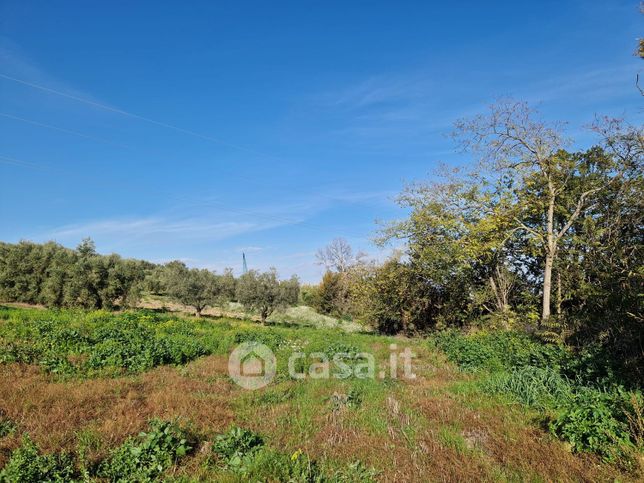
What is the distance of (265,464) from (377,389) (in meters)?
4.80

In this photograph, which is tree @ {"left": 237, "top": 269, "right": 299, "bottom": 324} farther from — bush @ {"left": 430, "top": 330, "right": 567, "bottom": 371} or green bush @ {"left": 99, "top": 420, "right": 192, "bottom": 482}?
green bush @ {"left": 99, "top": 420, "right": 192, "bottom": 482}

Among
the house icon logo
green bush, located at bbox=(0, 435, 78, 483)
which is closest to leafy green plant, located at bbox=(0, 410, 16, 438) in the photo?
green bush, located at bbox=(0, 435, 78, 483)

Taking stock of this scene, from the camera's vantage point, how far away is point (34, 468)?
441 centimetres

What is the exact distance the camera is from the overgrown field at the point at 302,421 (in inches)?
195

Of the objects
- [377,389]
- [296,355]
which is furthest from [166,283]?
[377,389]

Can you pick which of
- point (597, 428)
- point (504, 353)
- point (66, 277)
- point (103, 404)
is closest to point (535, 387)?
point (597, 428)

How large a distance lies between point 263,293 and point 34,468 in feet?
116

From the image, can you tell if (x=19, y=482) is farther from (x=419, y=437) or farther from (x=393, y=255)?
(x=393, y=255)

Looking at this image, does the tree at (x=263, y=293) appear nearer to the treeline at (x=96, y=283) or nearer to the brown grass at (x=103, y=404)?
the treeline at (x=96, y=283)

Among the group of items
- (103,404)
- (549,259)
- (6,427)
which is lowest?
(103,404)

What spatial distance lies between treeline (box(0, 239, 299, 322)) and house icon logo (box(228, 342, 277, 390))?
23.7 metres

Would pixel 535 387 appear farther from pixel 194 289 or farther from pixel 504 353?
pixel 194 289

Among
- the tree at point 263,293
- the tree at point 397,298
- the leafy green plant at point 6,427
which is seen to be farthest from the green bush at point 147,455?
the tree at point 263,293

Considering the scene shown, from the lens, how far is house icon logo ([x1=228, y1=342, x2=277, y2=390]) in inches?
407
